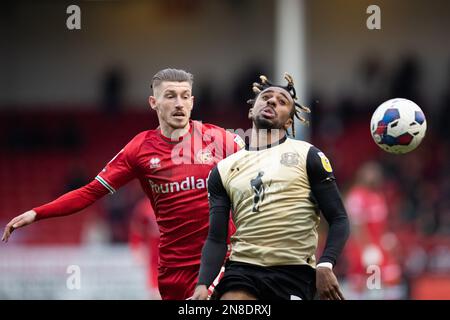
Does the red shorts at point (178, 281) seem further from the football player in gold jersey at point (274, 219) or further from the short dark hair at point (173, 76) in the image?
the short dark hair at point (173, 76)

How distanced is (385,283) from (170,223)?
826 centimetres

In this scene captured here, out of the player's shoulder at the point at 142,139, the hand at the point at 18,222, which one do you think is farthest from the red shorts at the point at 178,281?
the hand at the point at 18,222

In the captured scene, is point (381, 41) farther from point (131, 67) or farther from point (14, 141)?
point (14, 141)

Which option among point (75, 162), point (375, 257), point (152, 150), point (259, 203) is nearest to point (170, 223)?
point (152, 150)

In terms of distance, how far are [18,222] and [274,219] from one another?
70.7 inches

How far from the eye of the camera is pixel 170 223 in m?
6.69

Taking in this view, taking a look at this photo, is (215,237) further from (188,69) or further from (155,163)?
(188,69)

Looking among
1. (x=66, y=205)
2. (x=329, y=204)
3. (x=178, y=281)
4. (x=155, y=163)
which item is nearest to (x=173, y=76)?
(x=155, y=163)

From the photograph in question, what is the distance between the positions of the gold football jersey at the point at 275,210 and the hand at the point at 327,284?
0.75 ft

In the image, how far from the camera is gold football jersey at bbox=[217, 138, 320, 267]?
17.9ft

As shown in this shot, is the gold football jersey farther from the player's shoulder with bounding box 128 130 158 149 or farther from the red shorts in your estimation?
the player's shoulder with bounding box 128 130 158 149

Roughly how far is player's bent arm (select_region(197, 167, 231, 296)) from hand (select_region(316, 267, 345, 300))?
2.01 ft

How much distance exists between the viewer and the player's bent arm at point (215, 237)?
18.0ft

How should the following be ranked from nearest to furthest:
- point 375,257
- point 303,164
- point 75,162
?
point 303,164 → point 375,257 → point 75,162
